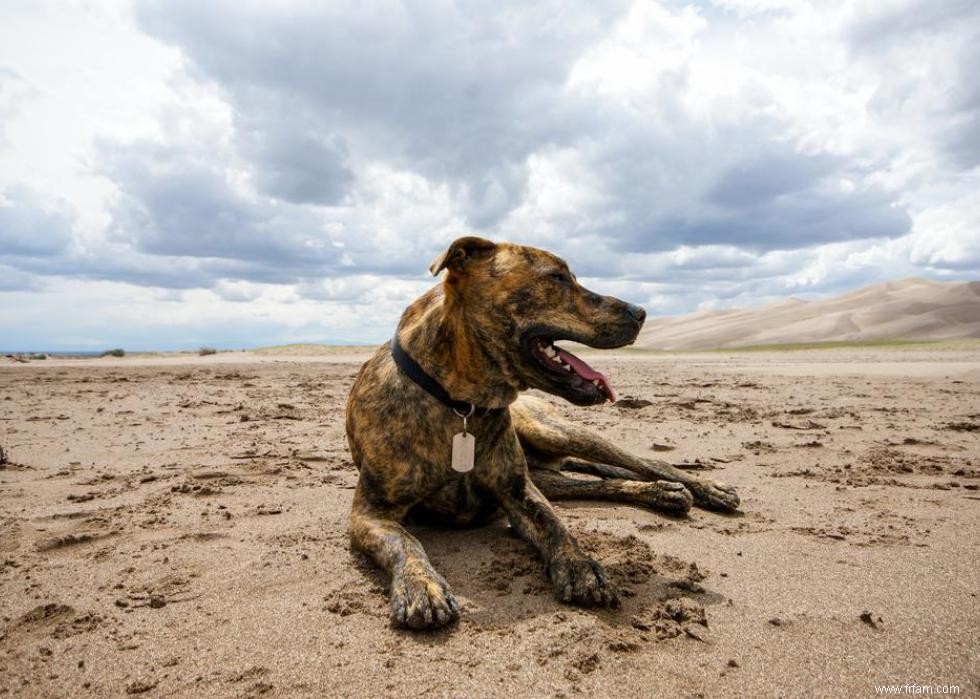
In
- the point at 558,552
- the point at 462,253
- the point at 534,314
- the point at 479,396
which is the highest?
the point at 462,253

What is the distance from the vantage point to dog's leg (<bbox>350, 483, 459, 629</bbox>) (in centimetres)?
235

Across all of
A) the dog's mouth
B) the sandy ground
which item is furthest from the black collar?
the sandy ground

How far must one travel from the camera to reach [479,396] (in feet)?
10.0

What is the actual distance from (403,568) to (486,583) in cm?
40

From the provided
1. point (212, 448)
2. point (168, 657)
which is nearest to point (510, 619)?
point (168, 657)

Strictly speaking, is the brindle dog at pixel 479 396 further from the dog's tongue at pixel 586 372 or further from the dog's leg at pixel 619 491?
the dog's leg at pixel 619 491

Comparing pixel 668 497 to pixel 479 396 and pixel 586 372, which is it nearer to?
pixel 586 372

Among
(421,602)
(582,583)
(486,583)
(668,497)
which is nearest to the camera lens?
(421,602)

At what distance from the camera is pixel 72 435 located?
648cm

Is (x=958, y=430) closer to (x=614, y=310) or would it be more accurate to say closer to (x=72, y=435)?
(x=614, y=310)

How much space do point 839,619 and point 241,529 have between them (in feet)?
10.1

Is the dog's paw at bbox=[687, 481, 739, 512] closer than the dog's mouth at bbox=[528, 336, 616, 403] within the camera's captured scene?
No

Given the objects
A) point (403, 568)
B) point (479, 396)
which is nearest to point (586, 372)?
point (479, 396)

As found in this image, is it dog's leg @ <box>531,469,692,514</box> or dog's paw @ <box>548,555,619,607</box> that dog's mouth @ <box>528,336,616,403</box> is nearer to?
dog's paw @ <box>548,555,619,607</box>
